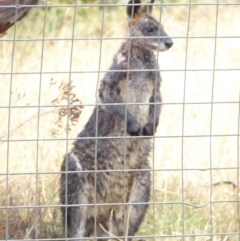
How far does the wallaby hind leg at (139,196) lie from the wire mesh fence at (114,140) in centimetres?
2

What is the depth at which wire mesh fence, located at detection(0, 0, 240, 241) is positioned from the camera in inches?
237

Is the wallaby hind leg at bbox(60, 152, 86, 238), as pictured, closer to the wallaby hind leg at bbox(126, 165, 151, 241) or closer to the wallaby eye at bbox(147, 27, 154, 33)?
the wallaby hind leg at bbox(126, 165, 151, 241)

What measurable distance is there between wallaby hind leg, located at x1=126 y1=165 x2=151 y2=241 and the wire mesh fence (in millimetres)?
16

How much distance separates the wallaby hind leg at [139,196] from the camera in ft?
23.6

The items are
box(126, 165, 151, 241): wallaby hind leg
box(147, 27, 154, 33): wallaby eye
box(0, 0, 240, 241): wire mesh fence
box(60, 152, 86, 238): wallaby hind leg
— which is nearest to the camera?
box(0, 0, 240, 241): wire mesh fence

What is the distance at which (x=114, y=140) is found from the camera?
7.29 metres

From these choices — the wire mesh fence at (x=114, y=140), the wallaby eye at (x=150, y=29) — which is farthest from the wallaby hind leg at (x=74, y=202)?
the wallaby eye at (x=150, y=29)

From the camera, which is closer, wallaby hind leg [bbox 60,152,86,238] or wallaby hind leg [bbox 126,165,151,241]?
A: wallaby hind leg [bbox 60,152,86,238]

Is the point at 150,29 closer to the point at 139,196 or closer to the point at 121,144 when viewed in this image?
the point at 121,144

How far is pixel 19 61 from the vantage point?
9.84 metres

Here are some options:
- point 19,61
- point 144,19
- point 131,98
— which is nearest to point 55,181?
point 131,98

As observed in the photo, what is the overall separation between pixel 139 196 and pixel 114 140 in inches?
19.1

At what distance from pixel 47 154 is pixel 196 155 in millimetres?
1432

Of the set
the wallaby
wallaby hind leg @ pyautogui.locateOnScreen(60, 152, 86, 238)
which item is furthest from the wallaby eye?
wallaby hind leg @ pyautogui.locateOnScreen(60, 152, 86, 238)
